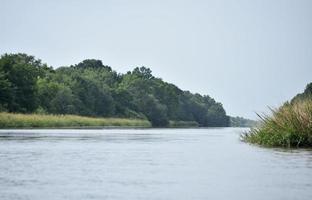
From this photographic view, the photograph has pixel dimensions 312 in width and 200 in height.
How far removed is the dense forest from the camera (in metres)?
87.7

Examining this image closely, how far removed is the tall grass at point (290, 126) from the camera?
25.6m

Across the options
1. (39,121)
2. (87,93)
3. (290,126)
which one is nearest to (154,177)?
(290,126)

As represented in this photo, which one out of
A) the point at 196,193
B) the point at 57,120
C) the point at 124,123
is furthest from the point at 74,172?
the point at 124,123

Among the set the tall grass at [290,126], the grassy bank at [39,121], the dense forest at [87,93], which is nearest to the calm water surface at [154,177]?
the tall grass at [290,126]

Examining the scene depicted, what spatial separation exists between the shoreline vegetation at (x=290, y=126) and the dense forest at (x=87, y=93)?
5341 cm

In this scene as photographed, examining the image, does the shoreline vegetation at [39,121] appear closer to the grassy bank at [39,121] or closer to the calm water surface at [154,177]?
the grassy bank at [39,121]

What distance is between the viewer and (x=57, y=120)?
247 ft

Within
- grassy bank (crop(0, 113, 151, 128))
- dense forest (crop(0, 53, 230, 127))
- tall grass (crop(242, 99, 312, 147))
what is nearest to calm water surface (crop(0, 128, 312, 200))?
tall grass (crop(242, 99, 312, 147))

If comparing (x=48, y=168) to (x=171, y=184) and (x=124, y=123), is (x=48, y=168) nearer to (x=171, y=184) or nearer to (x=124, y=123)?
(x=171, y=184)

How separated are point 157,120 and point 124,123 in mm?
40485

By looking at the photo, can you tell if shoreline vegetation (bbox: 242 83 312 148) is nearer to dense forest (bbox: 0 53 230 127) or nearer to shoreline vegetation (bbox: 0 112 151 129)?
shoreline vegetation (bbox: 0 112 151 129)

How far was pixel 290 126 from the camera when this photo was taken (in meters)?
26.1

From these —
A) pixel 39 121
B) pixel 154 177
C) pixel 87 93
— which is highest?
pixel 87 93

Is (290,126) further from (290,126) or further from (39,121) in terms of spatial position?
(39,121)
